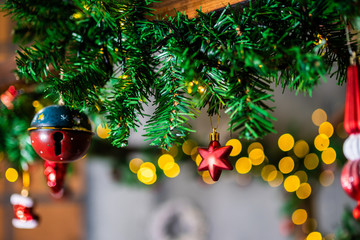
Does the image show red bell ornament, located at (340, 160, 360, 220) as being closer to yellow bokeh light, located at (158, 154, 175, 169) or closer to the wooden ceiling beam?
the wooden ceiling beam

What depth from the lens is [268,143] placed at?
75.3 inches

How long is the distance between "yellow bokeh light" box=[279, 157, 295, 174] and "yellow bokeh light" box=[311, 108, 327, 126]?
3.63 ft

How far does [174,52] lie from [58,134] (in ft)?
0.97

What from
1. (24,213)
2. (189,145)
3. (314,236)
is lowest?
(314,236)

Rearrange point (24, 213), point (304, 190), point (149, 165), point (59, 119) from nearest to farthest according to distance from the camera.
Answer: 1. point (59, 119)
2. point (24, 213)
3. point (149, 165)
4. point (304, 190)

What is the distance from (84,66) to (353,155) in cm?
43

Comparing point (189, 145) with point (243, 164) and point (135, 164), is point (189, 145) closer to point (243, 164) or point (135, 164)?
point (243, 164)

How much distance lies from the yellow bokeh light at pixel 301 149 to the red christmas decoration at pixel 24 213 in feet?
4.23

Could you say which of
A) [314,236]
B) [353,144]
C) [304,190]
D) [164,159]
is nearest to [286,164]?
[304,190]

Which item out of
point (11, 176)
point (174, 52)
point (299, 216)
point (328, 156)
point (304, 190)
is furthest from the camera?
point (299, 216)

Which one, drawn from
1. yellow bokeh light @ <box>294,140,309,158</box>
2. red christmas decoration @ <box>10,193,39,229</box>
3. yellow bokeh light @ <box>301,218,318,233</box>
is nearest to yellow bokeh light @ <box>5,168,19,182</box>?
red christmas decoration @ <box>10,193,39,229</box>

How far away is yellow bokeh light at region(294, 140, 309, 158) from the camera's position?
180cm

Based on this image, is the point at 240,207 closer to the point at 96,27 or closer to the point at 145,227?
the point at 145,227

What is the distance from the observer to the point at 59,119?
0.66m
